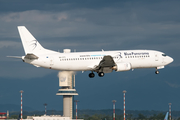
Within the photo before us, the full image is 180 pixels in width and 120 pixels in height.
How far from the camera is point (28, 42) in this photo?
254 feet

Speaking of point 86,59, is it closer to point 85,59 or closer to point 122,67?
point 85,59

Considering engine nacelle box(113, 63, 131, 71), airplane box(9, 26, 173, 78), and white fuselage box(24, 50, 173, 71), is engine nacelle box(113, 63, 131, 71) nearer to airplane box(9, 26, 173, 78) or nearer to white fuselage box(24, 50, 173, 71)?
airplane box(9, 26, 173, 78)

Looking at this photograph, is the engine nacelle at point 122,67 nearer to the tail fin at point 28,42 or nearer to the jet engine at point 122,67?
the jet engine at point 122,67

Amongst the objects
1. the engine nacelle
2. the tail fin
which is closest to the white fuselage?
the engine nacelle

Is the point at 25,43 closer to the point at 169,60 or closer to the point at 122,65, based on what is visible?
the point at 122,65

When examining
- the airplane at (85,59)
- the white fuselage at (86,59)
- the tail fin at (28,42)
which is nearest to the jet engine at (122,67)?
the airplane at (85,59)

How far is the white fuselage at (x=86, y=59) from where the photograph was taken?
245ft

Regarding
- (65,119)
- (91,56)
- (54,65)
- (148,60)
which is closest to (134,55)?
(148,60)

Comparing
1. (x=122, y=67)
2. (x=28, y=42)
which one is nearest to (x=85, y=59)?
(x=122, y=67)

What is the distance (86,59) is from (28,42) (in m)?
11.6

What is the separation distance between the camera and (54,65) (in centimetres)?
7481

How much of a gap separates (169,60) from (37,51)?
26.5 meters

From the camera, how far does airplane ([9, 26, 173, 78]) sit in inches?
2928

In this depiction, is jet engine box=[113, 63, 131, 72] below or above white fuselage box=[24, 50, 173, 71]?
below
